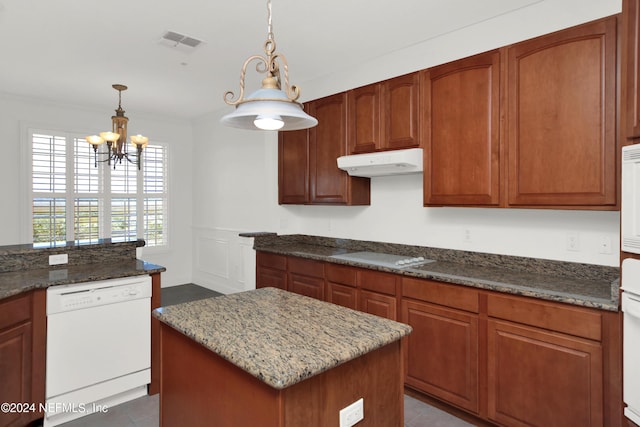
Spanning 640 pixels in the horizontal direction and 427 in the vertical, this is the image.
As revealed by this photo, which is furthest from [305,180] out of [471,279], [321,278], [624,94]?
[624,94]

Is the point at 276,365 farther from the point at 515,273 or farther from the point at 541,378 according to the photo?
the point at 515,273

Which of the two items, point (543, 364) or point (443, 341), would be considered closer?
point (543, 364)

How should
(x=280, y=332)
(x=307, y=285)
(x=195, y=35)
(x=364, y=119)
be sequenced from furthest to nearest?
(x=307, y=285) → (x=364, y=119) → (x=195, y=35) → (x=280, y=332)

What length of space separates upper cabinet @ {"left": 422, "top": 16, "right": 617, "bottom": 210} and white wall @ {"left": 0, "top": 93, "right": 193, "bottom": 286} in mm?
4449

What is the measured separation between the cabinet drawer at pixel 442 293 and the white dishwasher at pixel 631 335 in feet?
2.43

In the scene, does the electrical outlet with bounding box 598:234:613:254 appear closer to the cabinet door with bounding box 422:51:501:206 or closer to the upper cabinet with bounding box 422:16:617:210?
the upper cabinet with bounding box 422:16:617:210

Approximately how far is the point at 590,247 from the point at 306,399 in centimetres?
207

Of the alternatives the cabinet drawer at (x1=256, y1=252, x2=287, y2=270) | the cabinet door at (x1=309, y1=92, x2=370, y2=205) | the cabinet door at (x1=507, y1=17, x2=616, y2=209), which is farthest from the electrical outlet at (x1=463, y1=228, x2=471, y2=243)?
the cabinet drawer at (x1=256, y1=252, x2=287, y2=270)

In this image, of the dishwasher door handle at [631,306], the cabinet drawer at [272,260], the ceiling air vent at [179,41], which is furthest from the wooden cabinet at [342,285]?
the ceiling air vent at [179,41]

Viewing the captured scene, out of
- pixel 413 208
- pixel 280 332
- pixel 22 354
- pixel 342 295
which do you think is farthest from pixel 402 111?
pixel 22 354

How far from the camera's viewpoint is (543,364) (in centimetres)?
201

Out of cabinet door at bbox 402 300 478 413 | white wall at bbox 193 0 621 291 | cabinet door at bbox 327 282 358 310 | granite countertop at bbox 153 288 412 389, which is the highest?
white wall at bbox 193 0 621 291

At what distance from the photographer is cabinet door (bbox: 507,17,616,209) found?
6.61 ft

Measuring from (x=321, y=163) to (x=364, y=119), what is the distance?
63cm
